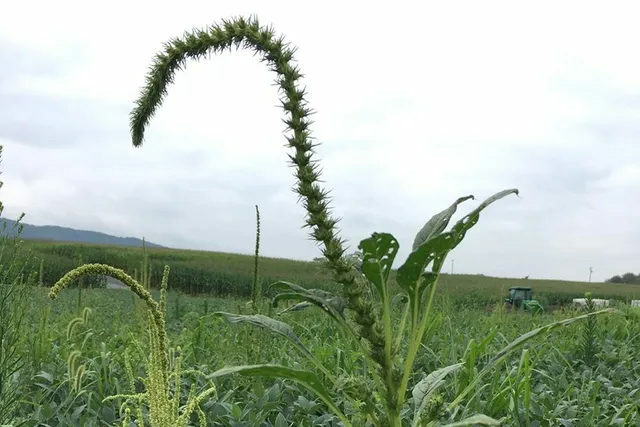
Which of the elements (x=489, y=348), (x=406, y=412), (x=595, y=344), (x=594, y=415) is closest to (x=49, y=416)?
(x=406, y=412)

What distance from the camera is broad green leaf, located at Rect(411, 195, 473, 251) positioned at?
2.61 metres

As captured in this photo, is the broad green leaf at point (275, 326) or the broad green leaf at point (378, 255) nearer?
the broad green leaf at point (378, 255)

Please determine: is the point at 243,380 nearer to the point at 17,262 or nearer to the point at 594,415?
the point at 17,262

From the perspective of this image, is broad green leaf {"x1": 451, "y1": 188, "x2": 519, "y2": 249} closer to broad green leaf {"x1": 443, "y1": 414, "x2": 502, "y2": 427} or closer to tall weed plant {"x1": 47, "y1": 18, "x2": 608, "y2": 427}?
tall weed plant {"x1": 47, "y1": 18, "x2": 608, "y2": 427}

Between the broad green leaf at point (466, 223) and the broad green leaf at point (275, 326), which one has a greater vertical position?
the broad green leaf at point (466, 223)

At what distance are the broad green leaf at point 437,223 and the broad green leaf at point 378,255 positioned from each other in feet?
1.17

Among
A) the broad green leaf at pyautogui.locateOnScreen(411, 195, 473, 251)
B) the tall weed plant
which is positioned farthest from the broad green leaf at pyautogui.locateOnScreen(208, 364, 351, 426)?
the broad green leaf at pyautogui.locateOnScreen(411, 195, 473, 251)

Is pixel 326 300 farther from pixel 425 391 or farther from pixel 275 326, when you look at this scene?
pixel 425 391

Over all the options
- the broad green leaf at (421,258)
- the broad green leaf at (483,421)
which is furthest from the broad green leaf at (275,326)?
the broad green leaf at (483,421)

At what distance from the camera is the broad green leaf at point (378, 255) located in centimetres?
222

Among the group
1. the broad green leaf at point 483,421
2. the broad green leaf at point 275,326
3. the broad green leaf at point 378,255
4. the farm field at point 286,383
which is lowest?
the farm field at point 286,383

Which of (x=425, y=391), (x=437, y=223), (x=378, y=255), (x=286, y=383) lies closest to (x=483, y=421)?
(x=425, y=391)

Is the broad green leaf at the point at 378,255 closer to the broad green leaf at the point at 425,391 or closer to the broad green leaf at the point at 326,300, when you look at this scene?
the broad green leaf at the point at 326,300

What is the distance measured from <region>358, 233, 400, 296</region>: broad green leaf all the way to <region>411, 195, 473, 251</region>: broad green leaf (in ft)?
1.17
